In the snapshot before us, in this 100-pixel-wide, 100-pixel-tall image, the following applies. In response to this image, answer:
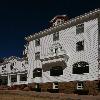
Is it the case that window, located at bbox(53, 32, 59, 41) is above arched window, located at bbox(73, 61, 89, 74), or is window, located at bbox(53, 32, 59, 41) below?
above

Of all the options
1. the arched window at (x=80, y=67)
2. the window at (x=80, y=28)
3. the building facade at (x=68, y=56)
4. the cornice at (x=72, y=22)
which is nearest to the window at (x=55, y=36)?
the building facade at (x=68, y=56)

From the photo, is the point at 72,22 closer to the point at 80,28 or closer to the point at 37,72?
the point at 80,28

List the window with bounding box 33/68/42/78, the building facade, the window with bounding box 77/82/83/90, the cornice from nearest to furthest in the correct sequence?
the building facade, the cornice, the window with bounding box 77/82/83/90, the window with bounding box 33/68/42/78

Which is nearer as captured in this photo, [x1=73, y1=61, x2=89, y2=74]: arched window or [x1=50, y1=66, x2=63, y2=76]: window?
[x1=73, y1=61, x2=89, y2=74]: arched window

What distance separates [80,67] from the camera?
1430 inches

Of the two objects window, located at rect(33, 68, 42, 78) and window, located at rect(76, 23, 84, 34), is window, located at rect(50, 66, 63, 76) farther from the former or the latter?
window, located at rect(76, 23, 84, 34)

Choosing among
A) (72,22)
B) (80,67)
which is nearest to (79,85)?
(80,67)

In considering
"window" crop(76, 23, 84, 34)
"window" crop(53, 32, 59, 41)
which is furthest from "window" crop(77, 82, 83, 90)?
"window" crop(53, 32, 59, 41)

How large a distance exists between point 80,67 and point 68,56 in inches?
127

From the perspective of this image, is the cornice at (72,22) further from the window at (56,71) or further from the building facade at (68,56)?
the window at (56,71)

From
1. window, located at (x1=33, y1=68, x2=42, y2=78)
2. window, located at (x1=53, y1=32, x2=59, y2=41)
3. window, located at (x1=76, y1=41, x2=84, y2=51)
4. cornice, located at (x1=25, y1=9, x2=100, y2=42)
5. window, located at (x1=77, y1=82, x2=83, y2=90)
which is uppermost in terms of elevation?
cornice, located at (x1=25, y1=9, x2=100, y2=42)

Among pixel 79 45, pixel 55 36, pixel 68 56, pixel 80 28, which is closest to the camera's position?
pixel 79 45

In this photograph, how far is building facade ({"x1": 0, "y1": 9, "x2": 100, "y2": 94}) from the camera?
34.7 metres

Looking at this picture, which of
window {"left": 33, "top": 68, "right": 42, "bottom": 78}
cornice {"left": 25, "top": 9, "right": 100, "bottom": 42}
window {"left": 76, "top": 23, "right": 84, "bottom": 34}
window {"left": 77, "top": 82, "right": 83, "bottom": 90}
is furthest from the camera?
window {"left": 33, "top": 68, "right": 42, "bottom": 78}
